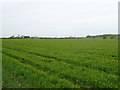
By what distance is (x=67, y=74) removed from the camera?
13195mm

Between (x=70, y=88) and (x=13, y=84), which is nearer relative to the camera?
(x=70, y=88)

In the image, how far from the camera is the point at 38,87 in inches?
417

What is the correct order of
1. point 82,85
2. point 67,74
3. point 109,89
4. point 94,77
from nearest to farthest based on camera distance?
1. point 109,89
2. point 82,85
3. point 94,77
4. point 67,74

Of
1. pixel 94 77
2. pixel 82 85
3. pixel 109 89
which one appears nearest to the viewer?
pixel 109 89

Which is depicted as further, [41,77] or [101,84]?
[41,77]

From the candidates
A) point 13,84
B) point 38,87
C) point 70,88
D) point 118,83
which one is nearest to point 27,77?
point 13,84

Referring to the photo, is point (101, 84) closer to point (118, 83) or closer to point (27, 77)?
point (118, 83)

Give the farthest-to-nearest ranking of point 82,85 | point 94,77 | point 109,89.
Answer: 1. point 94,77
2. point 82,85
3. point 109,89

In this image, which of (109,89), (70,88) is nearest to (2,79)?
(70,88)

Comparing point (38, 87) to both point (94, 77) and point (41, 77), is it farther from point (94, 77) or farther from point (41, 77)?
point (94, 77)

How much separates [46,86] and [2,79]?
11.7ft

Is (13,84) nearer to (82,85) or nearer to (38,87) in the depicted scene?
(38,87)

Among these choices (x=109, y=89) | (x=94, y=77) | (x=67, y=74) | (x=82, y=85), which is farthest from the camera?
(x=67, y=74)

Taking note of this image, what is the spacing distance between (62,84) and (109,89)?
2.50 m
